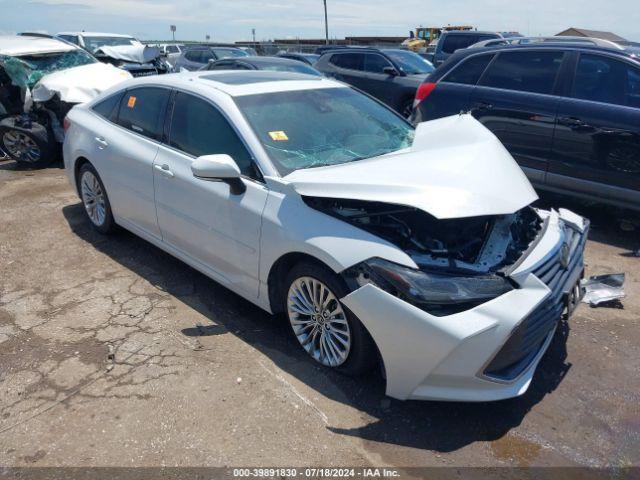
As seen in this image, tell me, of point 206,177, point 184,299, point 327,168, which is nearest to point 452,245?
point 327,168

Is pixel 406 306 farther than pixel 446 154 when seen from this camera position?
No

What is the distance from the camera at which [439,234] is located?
2.96 m

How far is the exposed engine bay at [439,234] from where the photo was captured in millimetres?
2779

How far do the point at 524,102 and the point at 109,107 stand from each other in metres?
4.15

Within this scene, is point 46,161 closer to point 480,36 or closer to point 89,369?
point 89,369

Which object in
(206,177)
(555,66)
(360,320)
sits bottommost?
(360,320)

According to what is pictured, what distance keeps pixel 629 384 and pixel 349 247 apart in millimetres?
1860

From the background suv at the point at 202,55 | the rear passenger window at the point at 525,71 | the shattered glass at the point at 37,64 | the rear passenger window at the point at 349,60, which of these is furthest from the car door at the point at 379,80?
the background suv at the point at 202,55

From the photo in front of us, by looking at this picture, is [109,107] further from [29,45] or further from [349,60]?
[349,60]

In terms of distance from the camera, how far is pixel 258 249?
3242mm

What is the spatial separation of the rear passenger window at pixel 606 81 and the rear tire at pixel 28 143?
713 centimetres

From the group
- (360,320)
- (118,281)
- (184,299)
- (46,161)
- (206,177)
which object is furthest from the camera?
(46,161)

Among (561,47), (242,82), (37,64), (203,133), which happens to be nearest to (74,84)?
(37,64)

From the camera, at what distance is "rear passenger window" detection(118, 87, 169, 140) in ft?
13.6
